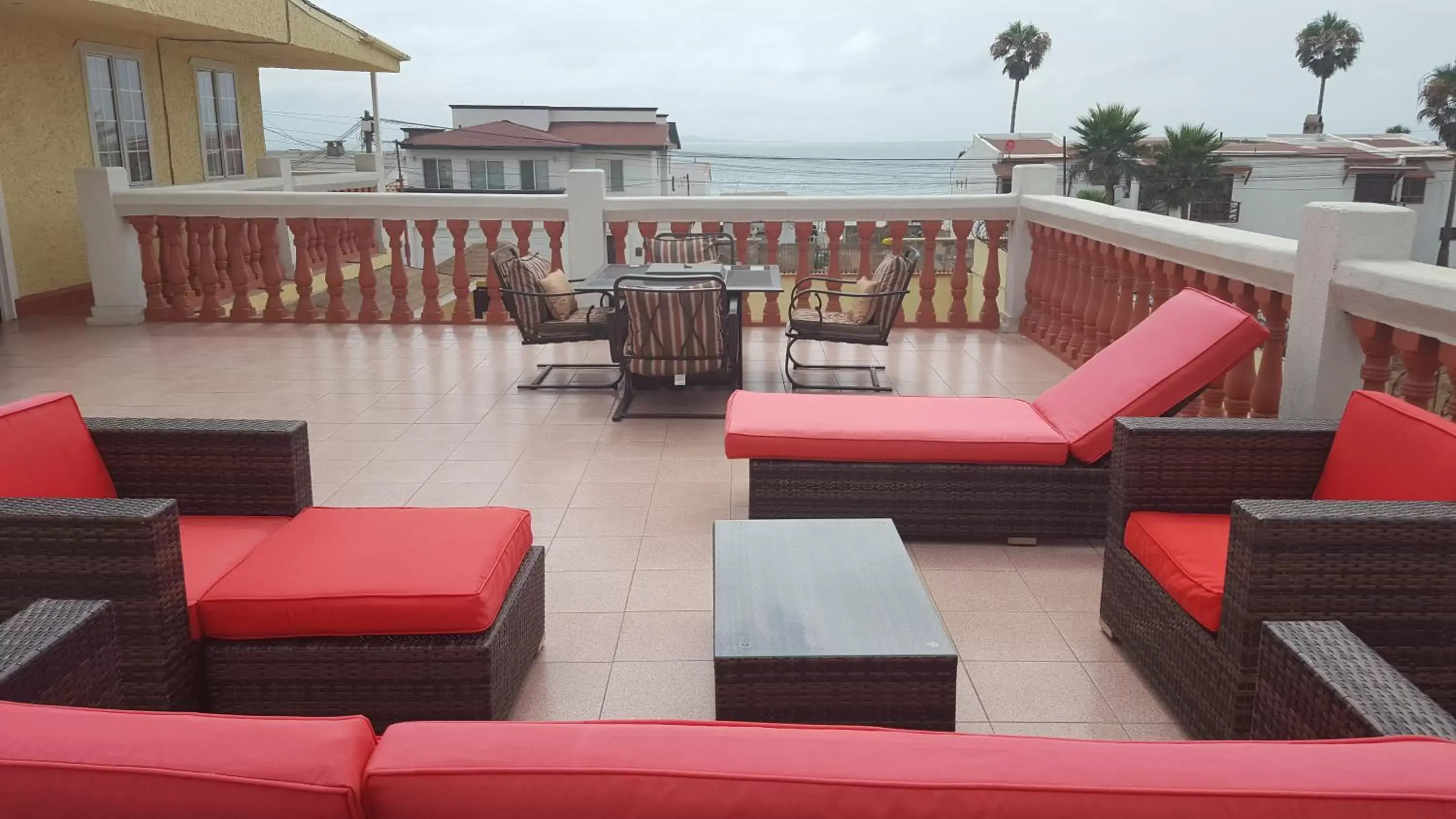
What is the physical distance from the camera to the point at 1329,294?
319cm

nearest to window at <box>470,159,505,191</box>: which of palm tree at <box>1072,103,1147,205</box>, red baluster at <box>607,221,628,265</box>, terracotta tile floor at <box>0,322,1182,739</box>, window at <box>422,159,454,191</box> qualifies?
window at <box>422,159,454,191</box>

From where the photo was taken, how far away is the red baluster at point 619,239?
7.82 meters

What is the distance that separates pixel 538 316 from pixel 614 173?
29.8 m

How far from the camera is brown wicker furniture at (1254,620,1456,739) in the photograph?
52.0 inches

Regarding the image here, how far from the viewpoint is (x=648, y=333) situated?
5258 millimetres

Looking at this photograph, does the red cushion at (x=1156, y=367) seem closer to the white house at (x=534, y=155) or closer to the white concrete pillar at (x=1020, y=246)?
the white concrete pillar at (x=1020, y=246)

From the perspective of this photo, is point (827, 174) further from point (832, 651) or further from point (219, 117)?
point (832, 651)

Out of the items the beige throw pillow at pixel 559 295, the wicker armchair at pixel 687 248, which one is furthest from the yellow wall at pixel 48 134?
the beige throw pillow at pixel 559 295

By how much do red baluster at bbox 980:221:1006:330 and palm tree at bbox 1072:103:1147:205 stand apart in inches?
1065

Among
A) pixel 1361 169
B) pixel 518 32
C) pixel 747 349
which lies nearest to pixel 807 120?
pixel 518 32

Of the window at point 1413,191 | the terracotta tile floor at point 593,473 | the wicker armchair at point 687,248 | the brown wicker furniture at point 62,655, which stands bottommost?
the terracotta tile floor at point 593,473

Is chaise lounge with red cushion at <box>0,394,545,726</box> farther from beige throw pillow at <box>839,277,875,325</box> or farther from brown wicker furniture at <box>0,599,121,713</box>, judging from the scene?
beige throw pillow at <box>839,277,875,325</box>

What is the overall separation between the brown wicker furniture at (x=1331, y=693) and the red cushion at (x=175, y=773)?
4.07ft

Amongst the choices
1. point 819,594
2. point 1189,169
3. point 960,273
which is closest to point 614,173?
point 1189,169
